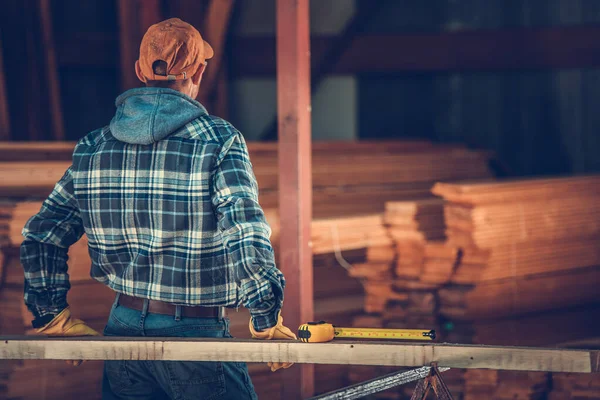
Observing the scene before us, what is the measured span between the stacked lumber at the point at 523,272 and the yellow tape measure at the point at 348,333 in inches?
104

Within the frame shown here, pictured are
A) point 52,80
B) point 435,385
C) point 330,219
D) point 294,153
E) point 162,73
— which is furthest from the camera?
point 52,80

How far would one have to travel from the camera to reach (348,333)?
3082 mm

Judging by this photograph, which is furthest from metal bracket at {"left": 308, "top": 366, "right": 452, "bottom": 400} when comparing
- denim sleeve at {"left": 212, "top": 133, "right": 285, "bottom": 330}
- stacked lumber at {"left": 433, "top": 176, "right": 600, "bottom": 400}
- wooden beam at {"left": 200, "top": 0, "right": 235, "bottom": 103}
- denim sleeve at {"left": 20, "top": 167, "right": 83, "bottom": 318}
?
wooden beam at {"left": 200, "top": 0, "right": 235, "bottom": 103}

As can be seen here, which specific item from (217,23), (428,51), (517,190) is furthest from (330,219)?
(428,51)

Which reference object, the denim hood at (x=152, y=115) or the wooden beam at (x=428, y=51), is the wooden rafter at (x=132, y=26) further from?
the denim hood at (x=152, y=115)

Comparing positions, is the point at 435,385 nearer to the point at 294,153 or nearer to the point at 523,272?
the point at 294,153

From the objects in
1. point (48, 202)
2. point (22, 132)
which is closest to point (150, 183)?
point (48, 202)

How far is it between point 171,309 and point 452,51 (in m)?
5.45

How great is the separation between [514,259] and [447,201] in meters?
0.57

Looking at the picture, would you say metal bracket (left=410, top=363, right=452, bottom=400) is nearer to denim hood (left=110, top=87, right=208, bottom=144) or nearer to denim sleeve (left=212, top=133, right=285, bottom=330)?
denim sleeve (left=212, top=133, right=285, bottom=330)

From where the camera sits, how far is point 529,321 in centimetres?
596

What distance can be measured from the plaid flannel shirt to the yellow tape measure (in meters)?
0.13

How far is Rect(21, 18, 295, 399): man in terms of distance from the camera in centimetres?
296

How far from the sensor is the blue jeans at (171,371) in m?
3.02
